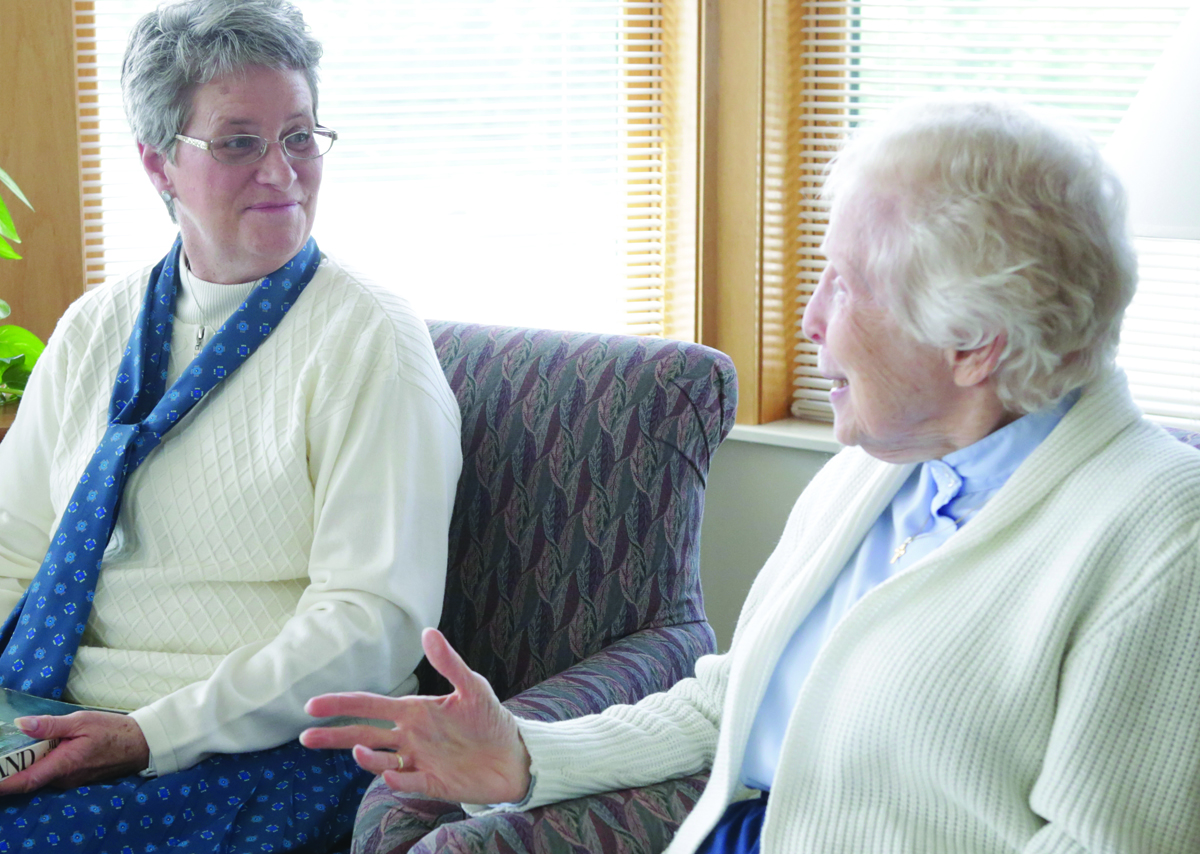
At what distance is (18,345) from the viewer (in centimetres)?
217

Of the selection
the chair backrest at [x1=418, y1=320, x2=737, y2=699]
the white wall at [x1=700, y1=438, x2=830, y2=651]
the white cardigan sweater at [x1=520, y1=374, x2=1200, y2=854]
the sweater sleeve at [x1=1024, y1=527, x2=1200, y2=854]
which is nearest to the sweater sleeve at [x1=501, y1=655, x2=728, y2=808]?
the white cardigan sweater at [x1=520, y1=374, x2=1200, y2=854]

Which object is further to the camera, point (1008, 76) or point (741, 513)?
point (741, 513)

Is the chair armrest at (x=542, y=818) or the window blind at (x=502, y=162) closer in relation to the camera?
the chair armrest at (x=542, y=818)

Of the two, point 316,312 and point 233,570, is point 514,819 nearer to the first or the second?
point 233,570

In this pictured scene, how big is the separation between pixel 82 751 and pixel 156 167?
2.88 ft

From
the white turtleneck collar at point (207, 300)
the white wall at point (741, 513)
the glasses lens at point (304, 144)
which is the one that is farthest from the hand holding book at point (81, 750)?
the white wall at point (741, 513)

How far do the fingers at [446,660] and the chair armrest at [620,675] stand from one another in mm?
205

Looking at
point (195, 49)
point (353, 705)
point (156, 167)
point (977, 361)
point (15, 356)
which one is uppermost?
point (195, 49)

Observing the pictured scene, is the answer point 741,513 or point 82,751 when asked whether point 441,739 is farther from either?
point 741,513

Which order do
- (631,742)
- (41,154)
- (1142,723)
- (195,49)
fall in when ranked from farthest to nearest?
1. (41,154)
2. (195,49)
3. (631,742)
4. (1142,723)

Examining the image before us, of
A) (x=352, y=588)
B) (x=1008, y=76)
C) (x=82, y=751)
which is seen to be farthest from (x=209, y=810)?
(x=1008, y=76)

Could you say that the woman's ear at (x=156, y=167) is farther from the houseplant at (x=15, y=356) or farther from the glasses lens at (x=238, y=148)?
the houseplant at (x=15, y=356)

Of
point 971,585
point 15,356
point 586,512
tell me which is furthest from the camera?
point 15,356

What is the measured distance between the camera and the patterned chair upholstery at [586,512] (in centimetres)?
173
